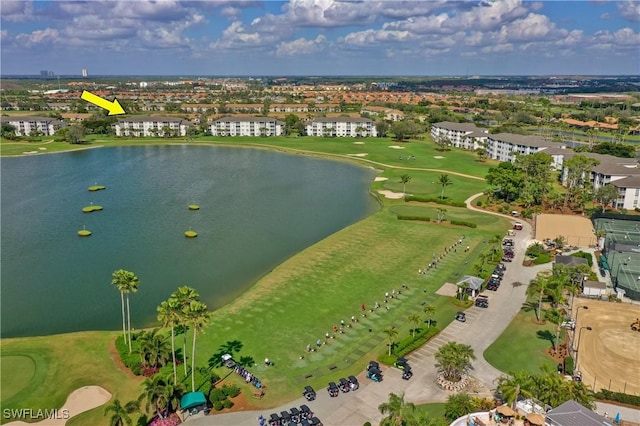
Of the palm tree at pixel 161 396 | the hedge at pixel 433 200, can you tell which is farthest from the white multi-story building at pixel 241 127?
the palm tree at pixel 161 396

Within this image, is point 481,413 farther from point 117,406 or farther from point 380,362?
point 117,406

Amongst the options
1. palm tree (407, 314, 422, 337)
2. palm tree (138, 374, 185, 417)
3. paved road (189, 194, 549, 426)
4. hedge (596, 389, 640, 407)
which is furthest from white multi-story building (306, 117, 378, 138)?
palm tree (138, 374, 185, 417)

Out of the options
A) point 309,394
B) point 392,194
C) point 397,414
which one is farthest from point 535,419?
point 392,194

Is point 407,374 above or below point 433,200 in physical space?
below

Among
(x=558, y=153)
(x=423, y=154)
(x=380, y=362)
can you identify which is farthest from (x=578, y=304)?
(x=423, y=154)

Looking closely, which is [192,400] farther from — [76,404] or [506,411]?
[506,411]

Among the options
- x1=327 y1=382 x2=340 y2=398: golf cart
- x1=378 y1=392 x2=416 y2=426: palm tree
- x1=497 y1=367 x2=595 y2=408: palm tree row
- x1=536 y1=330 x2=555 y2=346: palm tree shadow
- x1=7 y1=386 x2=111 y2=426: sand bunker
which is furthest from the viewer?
x1=536 y1=330 x2=555 y2=346: palm tree shadow

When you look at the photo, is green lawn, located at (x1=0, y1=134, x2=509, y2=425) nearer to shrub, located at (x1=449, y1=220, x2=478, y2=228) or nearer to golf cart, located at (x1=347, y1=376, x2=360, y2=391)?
shrub, located at (x1=449, y1=220, x2=478, y2=228)
